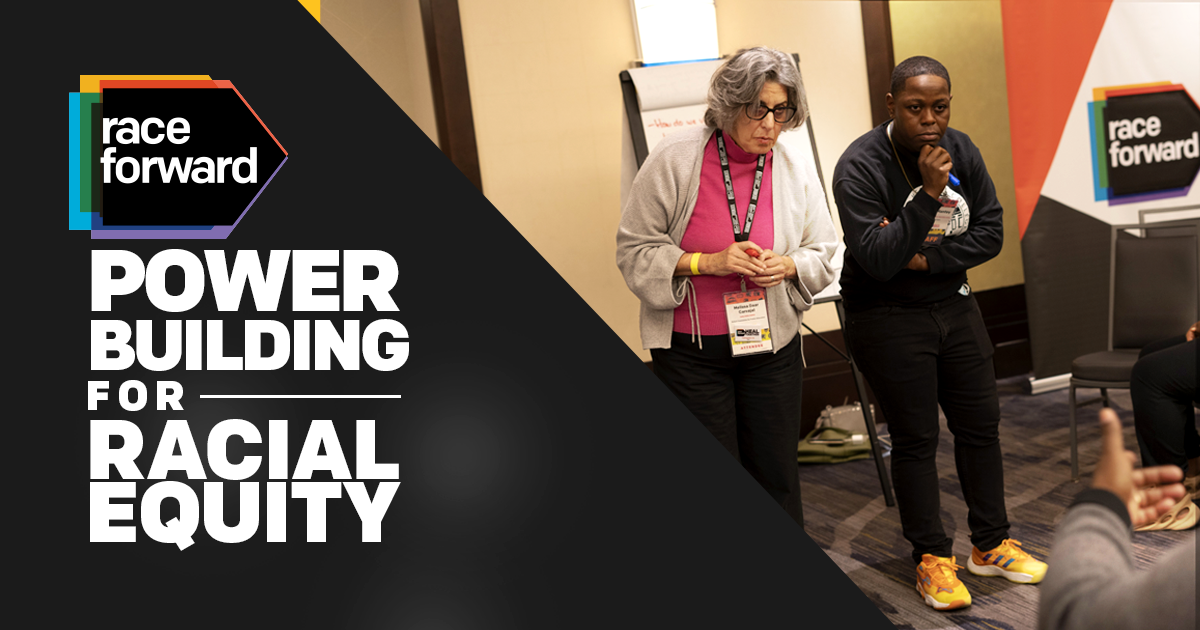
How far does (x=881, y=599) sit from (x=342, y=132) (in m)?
1.77

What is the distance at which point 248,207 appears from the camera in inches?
56.4

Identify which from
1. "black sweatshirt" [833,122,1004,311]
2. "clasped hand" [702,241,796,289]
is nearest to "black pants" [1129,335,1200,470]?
"black sweatshirt" [833,122,1004,311]

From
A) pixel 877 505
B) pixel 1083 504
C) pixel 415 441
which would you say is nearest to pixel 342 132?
pixel 415 441

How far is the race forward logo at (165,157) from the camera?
1.41m

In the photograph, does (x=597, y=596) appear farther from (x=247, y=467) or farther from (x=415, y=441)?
(x=247, y=467)

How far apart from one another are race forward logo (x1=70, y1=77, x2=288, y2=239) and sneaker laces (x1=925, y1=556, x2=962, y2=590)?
1.82 meters

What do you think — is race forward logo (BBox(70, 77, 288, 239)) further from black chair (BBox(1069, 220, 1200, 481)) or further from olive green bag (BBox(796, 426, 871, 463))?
black chair (BBox(1069, 220, 1200, 481))

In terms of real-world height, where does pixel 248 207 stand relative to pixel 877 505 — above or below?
above

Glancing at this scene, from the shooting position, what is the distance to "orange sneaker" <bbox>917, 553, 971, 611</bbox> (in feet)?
6.64

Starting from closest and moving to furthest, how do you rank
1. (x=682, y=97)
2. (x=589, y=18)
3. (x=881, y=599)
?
(x=881, y=599) → (x=682, y=97) → (x=589, y=18)

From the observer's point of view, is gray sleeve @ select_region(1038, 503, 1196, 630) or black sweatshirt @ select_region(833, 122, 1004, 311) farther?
black sweatshirt @ select_region(833, 122, 1004, 311)

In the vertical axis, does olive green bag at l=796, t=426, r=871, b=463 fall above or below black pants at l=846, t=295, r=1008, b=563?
below

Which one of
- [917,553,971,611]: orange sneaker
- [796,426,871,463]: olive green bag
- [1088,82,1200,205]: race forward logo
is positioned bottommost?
[917,553,971,611]: orange sneaker

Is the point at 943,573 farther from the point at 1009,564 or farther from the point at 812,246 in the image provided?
the point at 812,246
